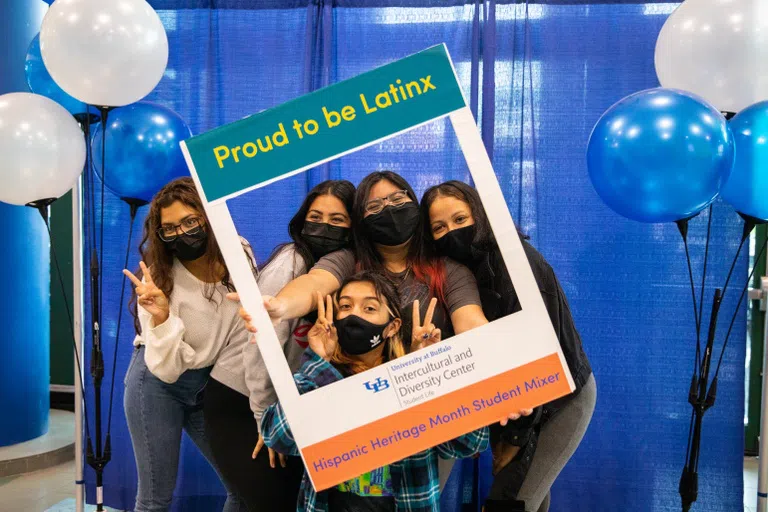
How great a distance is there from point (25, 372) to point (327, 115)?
3.13m

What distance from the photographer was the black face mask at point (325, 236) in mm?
2180

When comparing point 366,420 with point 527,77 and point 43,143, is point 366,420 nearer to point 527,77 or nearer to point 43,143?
point 43,143

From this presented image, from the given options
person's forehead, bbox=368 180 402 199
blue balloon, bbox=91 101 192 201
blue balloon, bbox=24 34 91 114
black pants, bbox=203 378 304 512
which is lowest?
black pants, bbox=203 378 304 512

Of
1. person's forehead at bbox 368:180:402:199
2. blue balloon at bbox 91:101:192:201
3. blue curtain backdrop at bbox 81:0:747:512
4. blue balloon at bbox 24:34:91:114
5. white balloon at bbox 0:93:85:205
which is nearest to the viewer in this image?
person's forehead at bbox 368:180:402:199

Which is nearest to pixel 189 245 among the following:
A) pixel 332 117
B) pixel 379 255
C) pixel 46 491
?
pixel 379 255

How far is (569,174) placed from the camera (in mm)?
3131

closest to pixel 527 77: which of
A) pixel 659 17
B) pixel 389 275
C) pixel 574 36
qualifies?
pixel 574 36

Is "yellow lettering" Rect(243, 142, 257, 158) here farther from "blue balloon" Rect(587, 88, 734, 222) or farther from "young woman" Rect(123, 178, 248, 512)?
"blue balloon" Rect(587, 88, 734, 222)

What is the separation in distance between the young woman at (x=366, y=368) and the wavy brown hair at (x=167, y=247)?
22.3 inches

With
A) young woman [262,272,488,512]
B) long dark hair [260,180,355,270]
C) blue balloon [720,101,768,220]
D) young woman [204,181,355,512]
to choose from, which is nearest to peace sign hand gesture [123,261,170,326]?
young woman [204,181,355,512]

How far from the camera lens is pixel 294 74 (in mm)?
3250

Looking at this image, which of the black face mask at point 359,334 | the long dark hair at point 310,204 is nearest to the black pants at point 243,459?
the long dark hair at point 310,204

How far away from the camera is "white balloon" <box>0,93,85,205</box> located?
2.29 m

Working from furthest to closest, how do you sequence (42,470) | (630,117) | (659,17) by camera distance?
1. (42,470)
2. (659,17)
3. (630,117)
